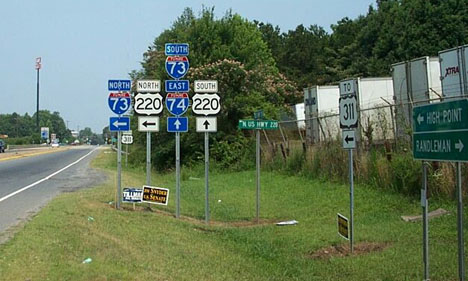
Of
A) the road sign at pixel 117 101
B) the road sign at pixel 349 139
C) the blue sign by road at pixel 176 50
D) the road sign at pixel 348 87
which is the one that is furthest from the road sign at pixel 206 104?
the road sign at pixel 349 139

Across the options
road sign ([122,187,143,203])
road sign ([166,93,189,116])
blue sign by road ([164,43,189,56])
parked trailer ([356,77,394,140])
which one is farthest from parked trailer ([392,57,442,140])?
road sign ([122,187,143,203])

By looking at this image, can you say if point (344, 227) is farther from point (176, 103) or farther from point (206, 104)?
point (176, 103)

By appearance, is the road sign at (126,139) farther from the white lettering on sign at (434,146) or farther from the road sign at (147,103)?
the white lettering on sign at (434,146)

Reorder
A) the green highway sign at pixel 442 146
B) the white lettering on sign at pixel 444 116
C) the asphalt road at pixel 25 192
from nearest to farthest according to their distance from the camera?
the green highway sign at pixel 442 146, the white lettering on sign at pixel 444 116, the asphalt road at pixel 25 192

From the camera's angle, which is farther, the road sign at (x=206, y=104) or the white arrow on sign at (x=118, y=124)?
the white arrow on sign at (x=118, y=124)

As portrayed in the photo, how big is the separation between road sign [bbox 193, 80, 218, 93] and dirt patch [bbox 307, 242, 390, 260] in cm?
507

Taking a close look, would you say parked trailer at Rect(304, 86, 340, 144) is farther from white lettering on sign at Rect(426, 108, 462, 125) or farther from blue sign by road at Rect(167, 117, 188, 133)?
white lettering on sign at Rect(426, 108, 462, 125)

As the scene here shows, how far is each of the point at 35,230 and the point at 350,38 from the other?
52134mm

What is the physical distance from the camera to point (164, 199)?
13.6 m

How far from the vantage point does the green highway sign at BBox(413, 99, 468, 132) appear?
5422mm

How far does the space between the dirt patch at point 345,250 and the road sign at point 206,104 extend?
15.6ft

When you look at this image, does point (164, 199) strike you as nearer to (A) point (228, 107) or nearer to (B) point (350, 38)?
(A) point (228, 107)

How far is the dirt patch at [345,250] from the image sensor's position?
974 cm

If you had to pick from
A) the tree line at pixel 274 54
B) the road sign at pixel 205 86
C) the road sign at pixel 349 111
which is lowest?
the road sign at pixel 349 111
